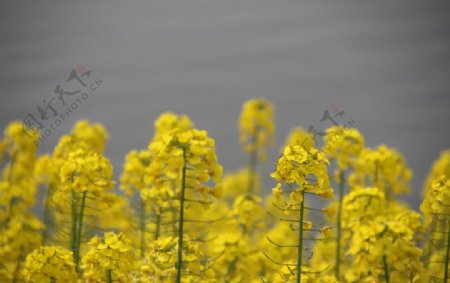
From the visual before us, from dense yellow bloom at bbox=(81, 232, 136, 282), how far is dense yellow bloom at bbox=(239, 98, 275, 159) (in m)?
3.51

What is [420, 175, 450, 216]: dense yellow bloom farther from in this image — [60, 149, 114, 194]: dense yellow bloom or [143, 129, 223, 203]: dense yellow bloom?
[60, 149, 114, 194]: dense yellow bloom

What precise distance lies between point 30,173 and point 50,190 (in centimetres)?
91

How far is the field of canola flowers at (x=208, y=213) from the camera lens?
3.77 metres

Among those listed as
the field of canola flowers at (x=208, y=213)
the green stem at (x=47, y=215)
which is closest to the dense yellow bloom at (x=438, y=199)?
the field of canola flowers at (x=208, y=213)

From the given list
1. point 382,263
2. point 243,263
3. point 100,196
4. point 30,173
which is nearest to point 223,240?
point 243,263

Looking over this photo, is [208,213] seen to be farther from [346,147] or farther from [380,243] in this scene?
[380,243]

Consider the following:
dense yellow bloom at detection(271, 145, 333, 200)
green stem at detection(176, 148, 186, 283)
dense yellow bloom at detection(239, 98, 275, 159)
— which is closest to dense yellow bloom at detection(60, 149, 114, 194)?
green stem at detection(176, 148, 186, 283)

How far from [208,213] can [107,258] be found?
3465 mm

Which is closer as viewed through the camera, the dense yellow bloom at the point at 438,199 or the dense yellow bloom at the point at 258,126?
the dense yellow bloom at the point at 438,199

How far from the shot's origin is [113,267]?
3836 millimetres

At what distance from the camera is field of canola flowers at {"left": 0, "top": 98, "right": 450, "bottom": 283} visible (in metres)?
3.77

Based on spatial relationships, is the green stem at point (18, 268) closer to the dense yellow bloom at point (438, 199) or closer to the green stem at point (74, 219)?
the green stem at point (74, 219)

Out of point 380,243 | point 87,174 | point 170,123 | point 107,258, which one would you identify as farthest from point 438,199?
point 170,123

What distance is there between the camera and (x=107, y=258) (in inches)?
150
